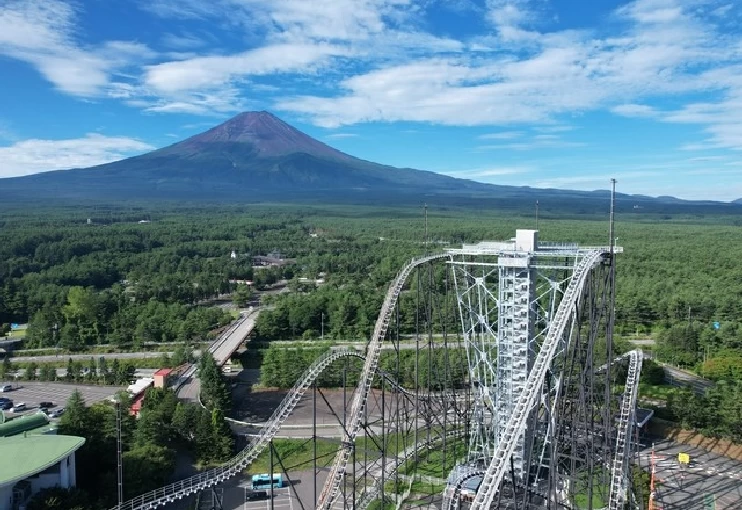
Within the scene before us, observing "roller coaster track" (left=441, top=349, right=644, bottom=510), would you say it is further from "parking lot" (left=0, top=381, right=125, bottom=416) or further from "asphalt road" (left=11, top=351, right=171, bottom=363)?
"asphalt road" (left=11, top=351, right=171, bottom=363)

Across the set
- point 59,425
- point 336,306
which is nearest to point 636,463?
point 59,425

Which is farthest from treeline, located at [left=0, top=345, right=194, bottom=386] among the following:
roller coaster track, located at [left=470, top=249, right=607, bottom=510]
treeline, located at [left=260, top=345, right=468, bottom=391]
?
roller coaster track, located at [left=470, top=249, right=607, bottom=510]

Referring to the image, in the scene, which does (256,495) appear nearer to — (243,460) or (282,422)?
(243,460)

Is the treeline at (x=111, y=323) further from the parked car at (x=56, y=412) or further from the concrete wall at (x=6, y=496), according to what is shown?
the concrete wall at (x=6, y=496)

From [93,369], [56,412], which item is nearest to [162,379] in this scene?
[56,412]

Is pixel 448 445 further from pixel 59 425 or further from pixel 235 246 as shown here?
pixel 235 246
